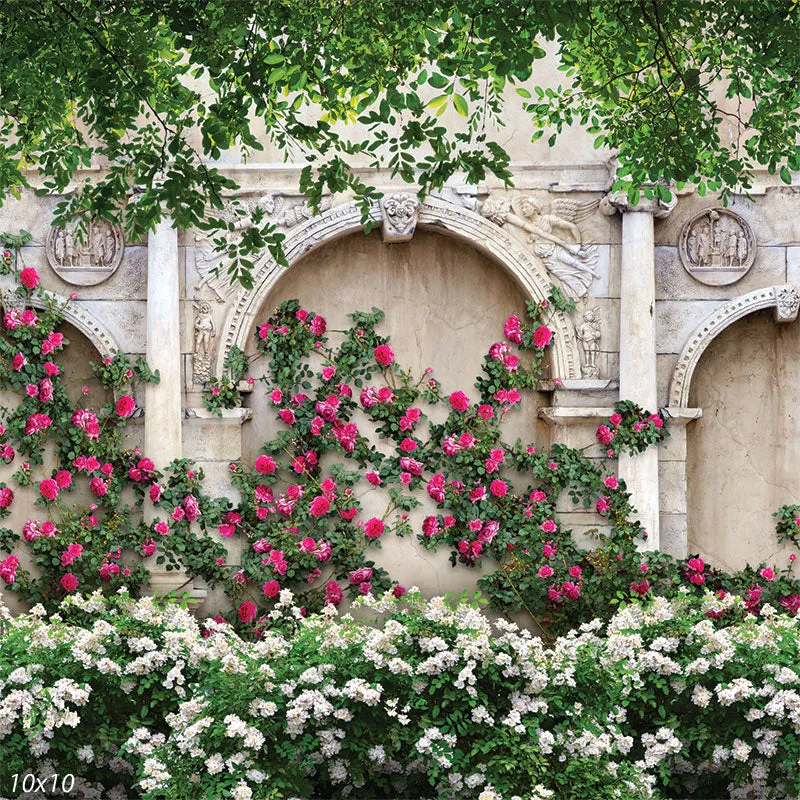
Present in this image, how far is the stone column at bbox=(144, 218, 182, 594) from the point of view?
704 centimetres

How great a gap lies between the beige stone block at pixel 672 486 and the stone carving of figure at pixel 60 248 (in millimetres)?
3872

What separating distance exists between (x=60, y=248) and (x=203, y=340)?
3.42ft

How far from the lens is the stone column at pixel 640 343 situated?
714cm

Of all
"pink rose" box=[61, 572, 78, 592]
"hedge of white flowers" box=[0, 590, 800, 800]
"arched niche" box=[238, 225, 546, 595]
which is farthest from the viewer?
"arched niche" box=[238, 225, 546, 595]

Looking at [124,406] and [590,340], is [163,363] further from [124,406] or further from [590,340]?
[590,340]

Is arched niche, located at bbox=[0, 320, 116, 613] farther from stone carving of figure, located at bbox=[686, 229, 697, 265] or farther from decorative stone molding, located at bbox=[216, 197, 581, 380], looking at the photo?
stone carving of figure, located at bbox=[686, 229, 697, 265]

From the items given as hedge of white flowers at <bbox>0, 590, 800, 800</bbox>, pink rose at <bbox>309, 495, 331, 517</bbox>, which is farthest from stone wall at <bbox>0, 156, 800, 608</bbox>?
hedge of white flowers at <bbox>0, 590, 800, 800</bbox>

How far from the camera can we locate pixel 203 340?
7176 mm

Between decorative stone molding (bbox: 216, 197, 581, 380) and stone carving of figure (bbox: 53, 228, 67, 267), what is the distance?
1064 mm

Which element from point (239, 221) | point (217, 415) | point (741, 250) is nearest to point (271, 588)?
point (217, 415)

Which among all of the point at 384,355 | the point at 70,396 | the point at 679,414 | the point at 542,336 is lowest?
the point at 679,414

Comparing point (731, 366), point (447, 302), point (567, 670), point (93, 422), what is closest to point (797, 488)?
point (731, 366)

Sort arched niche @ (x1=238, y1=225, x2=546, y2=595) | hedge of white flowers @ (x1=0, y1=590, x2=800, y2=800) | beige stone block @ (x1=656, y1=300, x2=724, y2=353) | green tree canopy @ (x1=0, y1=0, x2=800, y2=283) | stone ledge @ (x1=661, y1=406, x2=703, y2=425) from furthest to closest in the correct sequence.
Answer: arched niche @ (x1=238, y1=225, x2=546, y2=595) < beige stone block @ (x1=656, y1=300, x2=724, y2=353) < stone ledge @ (x1=661, y1=406, x2=703, y2=425) < green tree canopy @ (x1=0, y1=0, x2=800, y2=283) < hedge of white flowers @ (x1=0, y1=590, x2=800, y2=800)

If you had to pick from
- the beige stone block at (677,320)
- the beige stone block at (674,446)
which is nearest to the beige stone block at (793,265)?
the beige stone block at (677,320)
